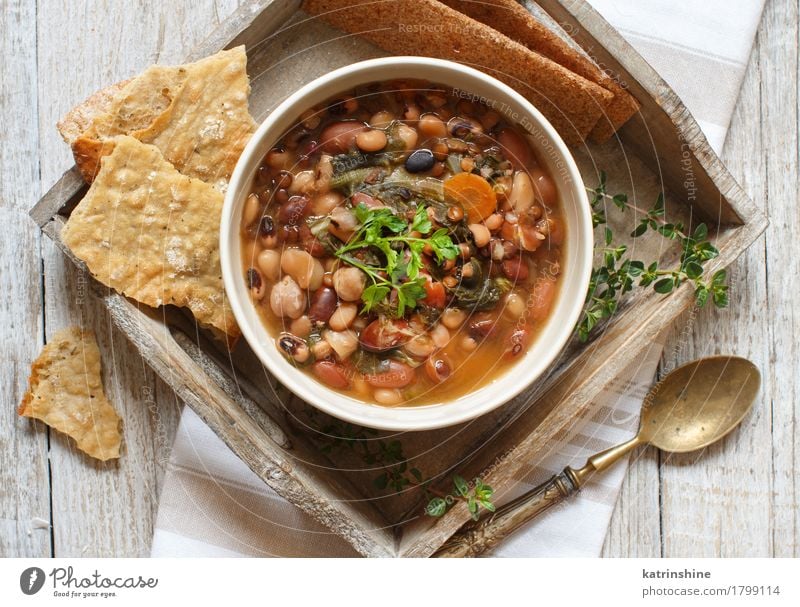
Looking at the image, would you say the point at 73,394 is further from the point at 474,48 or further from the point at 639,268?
the point at 639,268

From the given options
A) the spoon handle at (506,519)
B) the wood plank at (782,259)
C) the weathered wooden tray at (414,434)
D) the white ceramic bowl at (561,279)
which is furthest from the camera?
the wood plank at (782,259)

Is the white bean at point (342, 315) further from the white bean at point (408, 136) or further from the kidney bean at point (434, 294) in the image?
the white bean at point (408, 136)

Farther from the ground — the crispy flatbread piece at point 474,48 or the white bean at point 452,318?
the crispy flatbread piece at point 474,48

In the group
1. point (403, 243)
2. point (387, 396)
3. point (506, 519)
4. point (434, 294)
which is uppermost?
point (403, 243)

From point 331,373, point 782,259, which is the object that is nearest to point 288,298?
point 331,373

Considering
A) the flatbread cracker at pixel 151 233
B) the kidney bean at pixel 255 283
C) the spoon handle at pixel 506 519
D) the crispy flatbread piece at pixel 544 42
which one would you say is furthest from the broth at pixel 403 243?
the spoon handle at pixel 506 519

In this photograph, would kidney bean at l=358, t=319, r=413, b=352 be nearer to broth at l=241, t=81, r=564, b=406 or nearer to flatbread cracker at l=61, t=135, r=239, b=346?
broth at l=241, t=81, r=564, b=406
